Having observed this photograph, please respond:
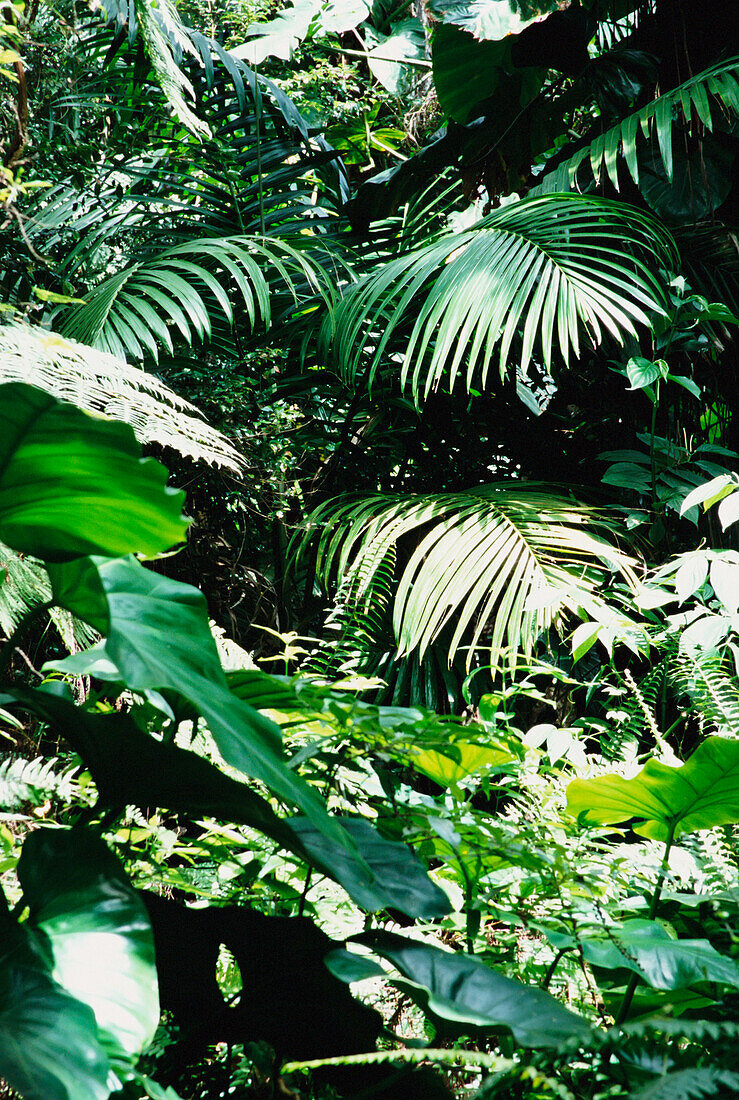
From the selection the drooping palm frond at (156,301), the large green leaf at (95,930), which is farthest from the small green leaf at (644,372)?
the large green leaf at (95,930)

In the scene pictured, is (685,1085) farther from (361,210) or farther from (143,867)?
(361,210)

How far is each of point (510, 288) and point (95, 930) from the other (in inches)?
66.8

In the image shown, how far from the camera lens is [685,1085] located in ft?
1.51

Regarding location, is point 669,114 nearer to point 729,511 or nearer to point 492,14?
point 492,14

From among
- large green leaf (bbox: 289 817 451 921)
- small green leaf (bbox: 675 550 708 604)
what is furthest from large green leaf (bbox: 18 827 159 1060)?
small green leaf (bbox: 675 550 708 604)

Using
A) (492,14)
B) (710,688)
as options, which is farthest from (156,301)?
(710,688)

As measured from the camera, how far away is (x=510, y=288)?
189 cm

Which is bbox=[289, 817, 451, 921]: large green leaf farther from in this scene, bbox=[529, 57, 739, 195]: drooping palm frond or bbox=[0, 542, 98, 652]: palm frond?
bbox=[529, 57, 739, 195]: drooping palm frond

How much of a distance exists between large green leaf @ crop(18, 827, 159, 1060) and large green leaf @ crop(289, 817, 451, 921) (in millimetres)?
153

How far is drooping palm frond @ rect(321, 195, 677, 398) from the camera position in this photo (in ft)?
5.93

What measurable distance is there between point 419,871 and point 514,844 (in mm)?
133

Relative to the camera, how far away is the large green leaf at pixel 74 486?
0.60m

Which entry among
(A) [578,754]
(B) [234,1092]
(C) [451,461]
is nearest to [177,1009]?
(B) [234,1092]

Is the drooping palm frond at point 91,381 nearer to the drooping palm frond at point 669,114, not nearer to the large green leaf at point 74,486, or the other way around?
the large green leaf at point 74,486
